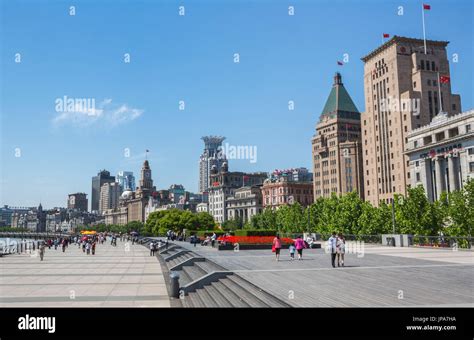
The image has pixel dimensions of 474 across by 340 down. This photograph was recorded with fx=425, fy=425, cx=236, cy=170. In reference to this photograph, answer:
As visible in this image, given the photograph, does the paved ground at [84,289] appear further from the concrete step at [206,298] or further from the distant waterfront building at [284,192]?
the distant waterfront building at [284,192]

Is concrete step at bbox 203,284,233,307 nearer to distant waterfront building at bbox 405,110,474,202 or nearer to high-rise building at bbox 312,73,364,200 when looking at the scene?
distant waterfront building at bbox 405,110,474,202

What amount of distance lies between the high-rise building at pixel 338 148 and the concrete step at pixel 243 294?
400 ft

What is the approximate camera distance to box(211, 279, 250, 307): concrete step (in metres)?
14.4

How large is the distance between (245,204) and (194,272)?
15394 cm

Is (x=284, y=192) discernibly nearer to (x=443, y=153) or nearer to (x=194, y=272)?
(x=443, y=153)

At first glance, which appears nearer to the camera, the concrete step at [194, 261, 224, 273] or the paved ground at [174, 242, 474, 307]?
the paved ground at [174, 242, 474, 307]

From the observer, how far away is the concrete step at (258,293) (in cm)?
1279

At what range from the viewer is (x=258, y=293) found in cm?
1457

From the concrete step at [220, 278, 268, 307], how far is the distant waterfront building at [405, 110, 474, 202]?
61746 mm

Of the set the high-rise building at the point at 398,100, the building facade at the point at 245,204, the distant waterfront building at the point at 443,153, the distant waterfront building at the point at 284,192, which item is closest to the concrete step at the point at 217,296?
the distant waterfront building at the point at 443,153

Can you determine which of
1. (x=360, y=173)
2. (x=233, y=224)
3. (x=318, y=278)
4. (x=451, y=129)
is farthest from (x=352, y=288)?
(x=233, y=224)

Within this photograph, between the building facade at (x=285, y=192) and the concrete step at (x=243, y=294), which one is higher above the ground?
the building facade at (x=285, y=192)

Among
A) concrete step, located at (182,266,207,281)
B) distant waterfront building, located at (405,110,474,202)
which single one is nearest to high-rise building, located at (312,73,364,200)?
distant waterfront building, located at (405,110,474,202)
